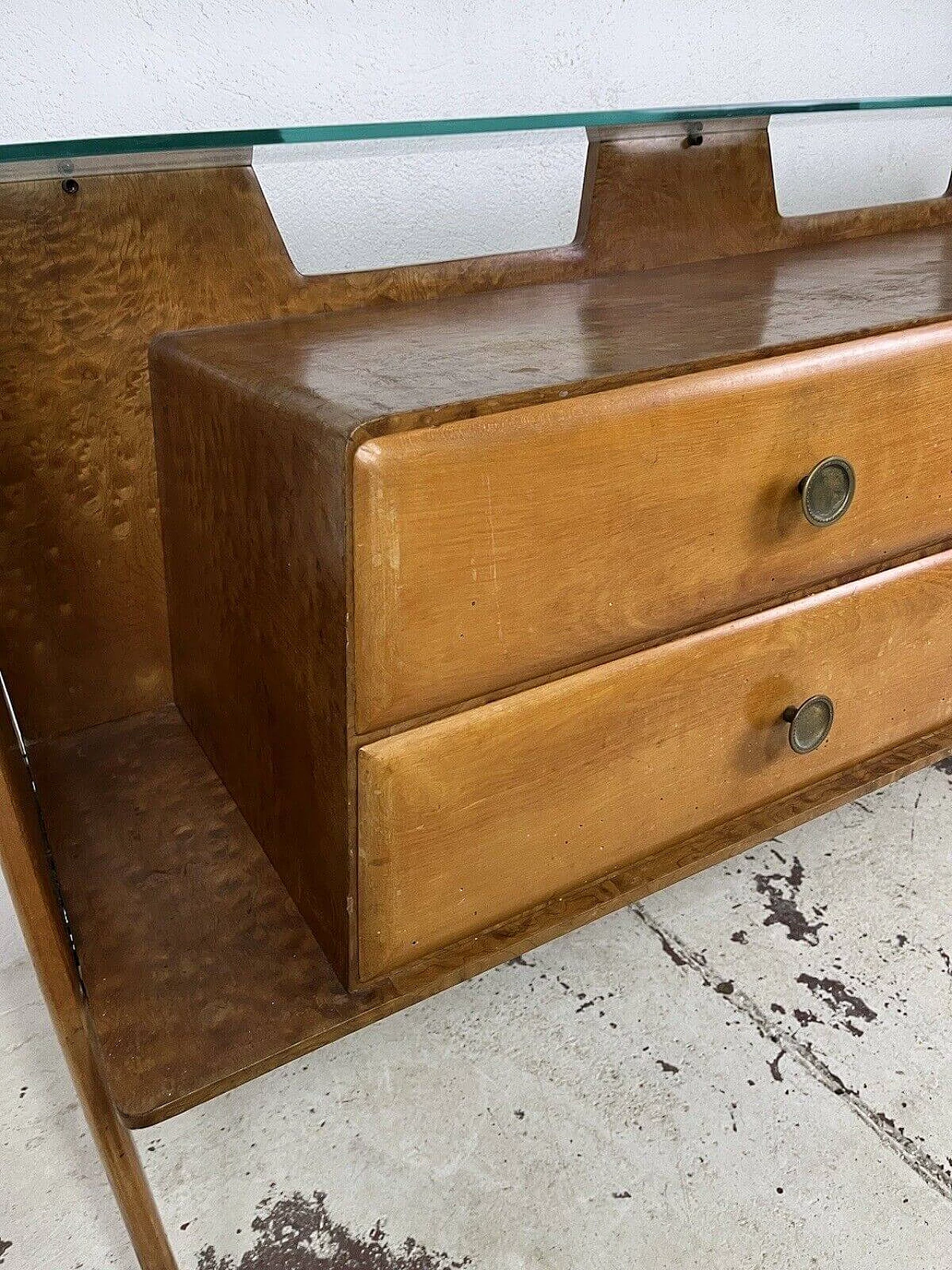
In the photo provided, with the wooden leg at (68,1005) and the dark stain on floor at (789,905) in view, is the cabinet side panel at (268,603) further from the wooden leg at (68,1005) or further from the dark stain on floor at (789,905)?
the dark stain on floor at (789,905)

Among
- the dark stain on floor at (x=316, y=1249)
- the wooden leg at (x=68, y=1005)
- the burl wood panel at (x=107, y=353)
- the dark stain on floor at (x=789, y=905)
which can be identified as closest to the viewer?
the wooden leg at (x=68, y=1005)

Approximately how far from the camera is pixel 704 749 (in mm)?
821

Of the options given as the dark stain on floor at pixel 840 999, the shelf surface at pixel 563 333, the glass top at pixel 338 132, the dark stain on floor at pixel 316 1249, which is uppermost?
the glass top at pixel 338 132

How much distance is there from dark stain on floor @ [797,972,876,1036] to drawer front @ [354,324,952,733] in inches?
14.0

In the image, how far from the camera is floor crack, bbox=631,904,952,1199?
30.4 inches

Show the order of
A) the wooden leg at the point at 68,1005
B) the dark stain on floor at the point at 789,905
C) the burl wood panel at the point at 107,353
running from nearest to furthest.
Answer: the wooden leg at the point at 68,1005, the burl wood panel at the point at 107,353, the dark stain on floor at the point at 789,905

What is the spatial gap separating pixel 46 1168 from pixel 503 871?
0.41 meters

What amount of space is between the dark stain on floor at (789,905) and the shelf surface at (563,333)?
1.76ft

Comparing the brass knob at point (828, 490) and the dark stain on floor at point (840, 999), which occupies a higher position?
the brass knob at point (828, 490)

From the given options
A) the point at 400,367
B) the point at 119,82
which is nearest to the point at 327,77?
the point at 119,82

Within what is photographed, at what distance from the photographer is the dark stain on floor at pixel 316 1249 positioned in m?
0.71

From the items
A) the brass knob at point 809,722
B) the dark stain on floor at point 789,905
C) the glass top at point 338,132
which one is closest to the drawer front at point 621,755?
the brass knob at point 809,722

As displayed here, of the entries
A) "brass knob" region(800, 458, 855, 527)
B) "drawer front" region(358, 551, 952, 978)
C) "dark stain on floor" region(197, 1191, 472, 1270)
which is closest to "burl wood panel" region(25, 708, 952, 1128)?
"drawer front" region(358, 551, 952, 978)

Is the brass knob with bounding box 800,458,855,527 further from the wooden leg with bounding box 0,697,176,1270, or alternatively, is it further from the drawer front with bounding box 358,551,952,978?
the wooden leg with bounding box 0,697,176,1270
